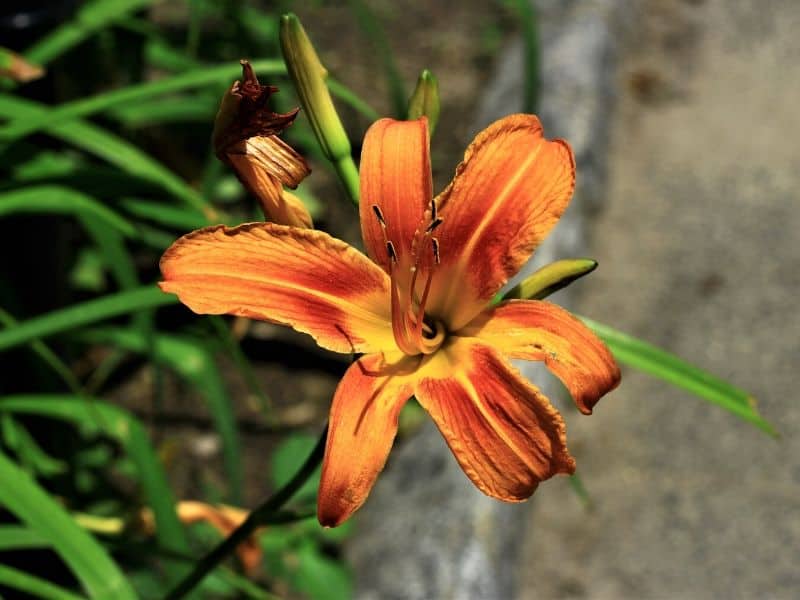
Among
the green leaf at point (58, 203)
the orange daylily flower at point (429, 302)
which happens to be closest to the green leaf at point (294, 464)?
the green leaf at point (58, 203)

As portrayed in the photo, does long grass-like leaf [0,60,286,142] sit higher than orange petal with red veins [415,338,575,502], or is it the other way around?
orange petal with red veins [415,338,575,502]

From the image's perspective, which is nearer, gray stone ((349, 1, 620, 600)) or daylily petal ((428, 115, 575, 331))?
daylily petal ((428, 115, 575, 331))

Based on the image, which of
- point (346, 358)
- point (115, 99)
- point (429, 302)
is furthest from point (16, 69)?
point (346, 358)

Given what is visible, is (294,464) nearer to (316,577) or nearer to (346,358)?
(316,577)

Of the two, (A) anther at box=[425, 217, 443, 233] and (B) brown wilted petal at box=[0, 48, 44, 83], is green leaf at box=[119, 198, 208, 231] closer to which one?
(B) brown wilted petal at box=[0, 48, 44, 83]

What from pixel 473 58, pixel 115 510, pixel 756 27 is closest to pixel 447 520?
pixel 115 510

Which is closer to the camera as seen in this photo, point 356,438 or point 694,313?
point 356,438

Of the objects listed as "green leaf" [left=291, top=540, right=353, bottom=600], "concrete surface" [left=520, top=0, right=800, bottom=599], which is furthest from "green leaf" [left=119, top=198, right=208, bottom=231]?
"concrete surface" [left=520, top=0, right=800, bottom=599]
